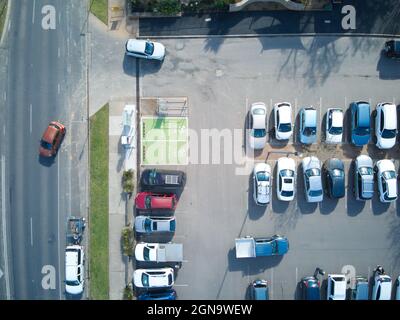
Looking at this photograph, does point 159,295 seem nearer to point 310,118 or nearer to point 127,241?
point 127,241

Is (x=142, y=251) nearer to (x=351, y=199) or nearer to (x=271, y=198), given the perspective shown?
(x=271, y=198)

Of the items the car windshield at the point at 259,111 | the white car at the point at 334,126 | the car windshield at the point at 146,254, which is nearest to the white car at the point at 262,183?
the car windshield at the point at 259,111

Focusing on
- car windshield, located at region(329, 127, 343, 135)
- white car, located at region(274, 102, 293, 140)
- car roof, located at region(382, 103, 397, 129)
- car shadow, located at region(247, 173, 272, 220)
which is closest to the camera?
car roof, located at region(382, 103, 397, 129)

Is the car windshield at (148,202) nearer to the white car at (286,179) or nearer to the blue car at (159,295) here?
the blue car at (159,295)

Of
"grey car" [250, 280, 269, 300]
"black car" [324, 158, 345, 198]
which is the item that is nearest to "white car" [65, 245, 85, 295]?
"grey car" [250, 280, 269, 300]

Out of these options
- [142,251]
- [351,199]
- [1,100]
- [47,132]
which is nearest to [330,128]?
[351,199]

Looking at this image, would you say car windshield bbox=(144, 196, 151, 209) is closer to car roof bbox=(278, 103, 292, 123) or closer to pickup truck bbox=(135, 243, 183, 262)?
pickup truck bbox=(135, 243, 183, 262)
